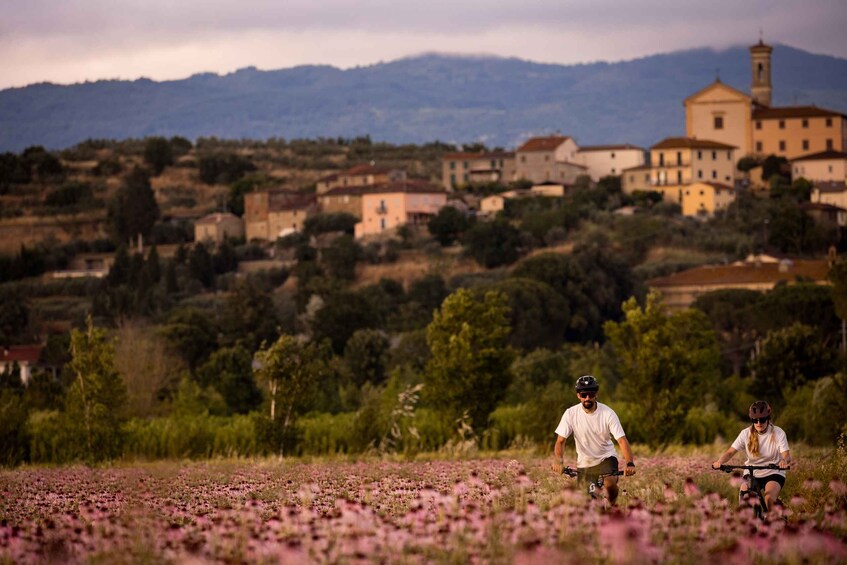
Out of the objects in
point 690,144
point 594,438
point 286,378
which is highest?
point 690,144

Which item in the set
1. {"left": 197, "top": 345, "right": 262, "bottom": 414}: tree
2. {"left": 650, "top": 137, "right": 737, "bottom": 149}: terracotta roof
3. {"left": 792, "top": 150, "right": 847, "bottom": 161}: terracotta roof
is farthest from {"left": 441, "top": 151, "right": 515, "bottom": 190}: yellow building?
{"left": 197, "top": 345, "right": 262, "bottom": 414}: tree

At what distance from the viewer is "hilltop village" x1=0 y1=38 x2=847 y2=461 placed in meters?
44.3

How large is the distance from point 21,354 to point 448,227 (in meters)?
49.5

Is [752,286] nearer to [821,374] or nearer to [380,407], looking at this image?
[821,374]

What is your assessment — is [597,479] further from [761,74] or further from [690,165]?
[761,74]

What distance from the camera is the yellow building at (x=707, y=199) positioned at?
424 ft

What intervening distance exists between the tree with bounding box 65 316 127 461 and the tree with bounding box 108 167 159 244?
3878 inches

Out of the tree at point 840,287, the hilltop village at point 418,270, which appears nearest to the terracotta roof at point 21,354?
the hilltop village at point 418,270

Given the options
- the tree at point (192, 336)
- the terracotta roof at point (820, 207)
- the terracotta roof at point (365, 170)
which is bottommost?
the tree at point (192, 336)

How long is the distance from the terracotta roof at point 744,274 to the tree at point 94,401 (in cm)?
6895

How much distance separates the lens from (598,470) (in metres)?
13.9

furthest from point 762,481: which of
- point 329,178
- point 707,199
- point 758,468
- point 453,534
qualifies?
point 329,178

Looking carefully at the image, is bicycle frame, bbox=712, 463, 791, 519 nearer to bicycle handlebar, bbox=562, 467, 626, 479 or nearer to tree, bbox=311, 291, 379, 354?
bicycle handlebar, bbox=562, 467, 626, 479

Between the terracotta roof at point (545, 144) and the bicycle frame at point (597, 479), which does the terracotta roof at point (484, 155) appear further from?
the bicycle frame at point (597, 479)
